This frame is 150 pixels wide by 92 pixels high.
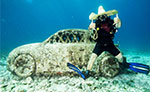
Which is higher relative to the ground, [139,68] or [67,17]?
[67,17]

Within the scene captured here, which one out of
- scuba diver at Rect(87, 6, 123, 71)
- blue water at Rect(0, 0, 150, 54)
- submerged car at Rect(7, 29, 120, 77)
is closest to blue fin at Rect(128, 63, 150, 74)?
submerged car at Rect(7, 29, 120, 77)

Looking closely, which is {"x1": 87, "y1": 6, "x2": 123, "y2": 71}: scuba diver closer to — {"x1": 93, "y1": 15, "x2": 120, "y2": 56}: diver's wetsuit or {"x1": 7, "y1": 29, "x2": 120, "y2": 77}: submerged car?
{"x1": 93, "y1": 15, "x2": 120, "y2": 56}: diver's wetsuit

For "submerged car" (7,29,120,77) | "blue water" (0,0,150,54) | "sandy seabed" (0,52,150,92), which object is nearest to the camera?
"sandy seabed" (0,52,150,92)

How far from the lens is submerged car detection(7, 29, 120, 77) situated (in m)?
3.89

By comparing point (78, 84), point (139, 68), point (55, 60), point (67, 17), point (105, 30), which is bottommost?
point (78, 84)

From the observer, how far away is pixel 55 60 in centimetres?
411

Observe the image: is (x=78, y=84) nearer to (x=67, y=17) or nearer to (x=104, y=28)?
(x=104, y=28)

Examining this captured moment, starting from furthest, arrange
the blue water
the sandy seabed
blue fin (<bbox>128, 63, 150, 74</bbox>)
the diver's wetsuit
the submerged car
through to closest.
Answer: the blue water < the submerged car < blue fin (<bbox>128, 63, 150, 74</bbox>) < the diver's wetsuit < the sandy seabed

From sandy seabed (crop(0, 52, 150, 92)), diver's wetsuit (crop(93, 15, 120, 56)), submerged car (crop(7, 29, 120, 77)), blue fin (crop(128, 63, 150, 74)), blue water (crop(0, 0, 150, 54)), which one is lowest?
sandy seabed (crop(0, 52, 150, 92))

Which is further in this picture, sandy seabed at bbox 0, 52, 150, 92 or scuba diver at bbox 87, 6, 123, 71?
scuba diver at bbox 87, 6, 123, 71

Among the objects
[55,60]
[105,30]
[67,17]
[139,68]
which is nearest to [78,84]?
[55,60]

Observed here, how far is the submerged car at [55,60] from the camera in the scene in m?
3.89

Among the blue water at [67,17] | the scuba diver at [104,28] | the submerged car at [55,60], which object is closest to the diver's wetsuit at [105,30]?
the scuba diver at [104,28]

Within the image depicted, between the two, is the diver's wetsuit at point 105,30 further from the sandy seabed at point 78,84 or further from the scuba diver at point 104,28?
the sandy seabed at point 78,84
